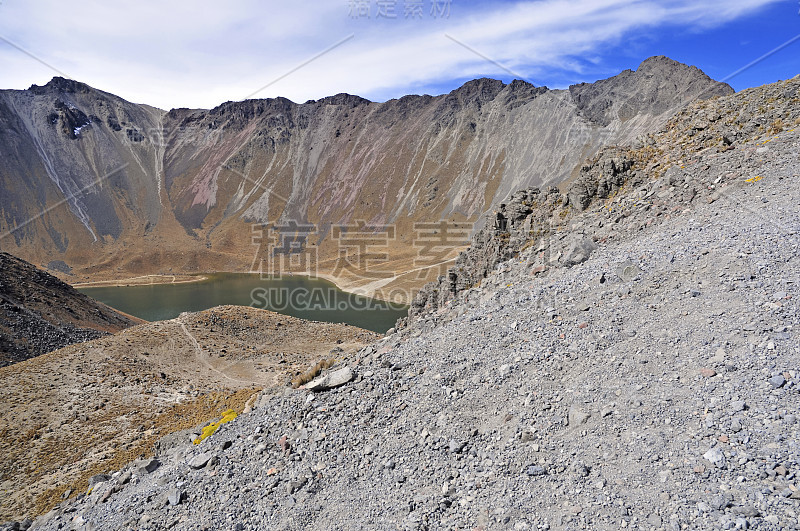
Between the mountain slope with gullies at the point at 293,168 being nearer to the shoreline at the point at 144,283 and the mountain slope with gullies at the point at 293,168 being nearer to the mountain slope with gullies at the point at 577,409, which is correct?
the shoreline at the point at 144,283

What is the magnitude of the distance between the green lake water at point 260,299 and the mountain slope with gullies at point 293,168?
291 inches

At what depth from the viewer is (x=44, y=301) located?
35.0 meters

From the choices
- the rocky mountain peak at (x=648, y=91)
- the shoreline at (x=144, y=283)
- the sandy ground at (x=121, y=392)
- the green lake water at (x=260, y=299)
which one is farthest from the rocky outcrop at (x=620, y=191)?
the rocky mountain peak at (x=648, y=91)

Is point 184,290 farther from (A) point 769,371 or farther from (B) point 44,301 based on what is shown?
(A) point 769,371

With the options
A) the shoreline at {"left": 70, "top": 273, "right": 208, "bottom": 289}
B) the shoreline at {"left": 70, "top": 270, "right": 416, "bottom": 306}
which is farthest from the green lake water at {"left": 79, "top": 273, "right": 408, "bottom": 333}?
the shoreline at {"left": 70, "top": 273, "right": 208, "bottom": 289}

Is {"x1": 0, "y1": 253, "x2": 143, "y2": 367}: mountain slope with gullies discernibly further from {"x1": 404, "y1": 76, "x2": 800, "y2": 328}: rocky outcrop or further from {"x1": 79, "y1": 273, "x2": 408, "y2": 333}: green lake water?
{"x1": 404, "y1": 76, "x2": 800, "y2": 328}: rocky outcrop

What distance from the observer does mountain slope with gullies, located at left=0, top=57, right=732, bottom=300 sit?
10138 centimetres

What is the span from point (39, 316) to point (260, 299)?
132 feet

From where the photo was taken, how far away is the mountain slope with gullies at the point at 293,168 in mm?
101375

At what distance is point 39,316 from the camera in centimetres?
3181

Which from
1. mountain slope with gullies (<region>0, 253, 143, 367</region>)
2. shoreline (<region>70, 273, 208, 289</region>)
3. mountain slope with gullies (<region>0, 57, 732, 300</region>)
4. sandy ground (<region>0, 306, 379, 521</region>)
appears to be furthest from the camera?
mountain slope with gullies (<region>0, 57, 732, 300</region>)

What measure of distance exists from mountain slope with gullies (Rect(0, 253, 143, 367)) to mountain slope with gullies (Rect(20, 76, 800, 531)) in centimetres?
2281

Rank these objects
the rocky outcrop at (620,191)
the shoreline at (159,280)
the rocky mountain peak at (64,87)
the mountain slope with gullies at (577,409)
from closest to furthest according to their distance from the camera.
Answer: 1. the mountain slope with gullies at (577,409)
2. the rocky outcrop at (620,191)
3. the shoreline at (159,280)
4. the rocky mountain peak at (64,87)

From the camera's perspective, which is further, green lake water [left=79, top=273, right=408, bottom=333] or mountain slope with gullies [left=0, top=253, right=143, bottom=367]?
green lake water [left=79, top=273, right=408, bottom=333]
